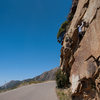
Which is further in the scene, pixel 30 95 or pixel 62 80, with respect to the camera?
pixel 62 80

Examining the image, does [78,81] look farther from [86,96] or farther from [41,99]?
A: [41,99]

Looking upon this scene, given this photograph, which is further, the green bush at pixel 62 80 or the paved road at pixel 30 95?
the green bush at pixel 62 80

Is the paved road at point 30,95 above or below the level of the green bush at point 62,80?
below

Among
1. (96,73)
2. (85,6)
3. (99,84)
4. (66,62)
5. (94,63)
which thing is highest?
(85,6)

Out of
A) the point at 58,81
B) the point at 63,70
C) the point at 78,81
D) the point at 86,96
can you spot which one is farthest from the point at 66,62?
the point at 86,96

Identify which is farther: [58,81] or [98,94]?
[58,81]

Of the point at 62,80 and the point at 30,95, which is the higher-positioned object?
the point at 62,80

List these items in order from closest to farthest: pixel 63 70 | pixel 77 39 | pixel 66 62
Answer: pixel 77 39, pixel 66 62, pixel 63 70

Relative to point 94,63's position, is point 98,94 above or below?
below

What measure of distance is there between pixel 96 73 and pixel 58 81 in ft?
22.6

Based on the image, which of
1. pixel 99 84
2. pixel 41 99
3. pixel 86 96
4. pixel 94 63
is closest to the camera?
pixel 99 84

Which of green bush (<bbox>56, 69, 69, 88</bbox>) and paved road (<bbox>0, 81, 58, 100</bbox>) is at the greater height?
green bush (<bbox>56, 69, 69, 88</bbox>)

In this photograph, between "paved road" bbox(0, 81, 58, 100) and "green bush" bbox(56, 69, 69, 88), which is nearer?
"paved road" bbox(0, 81, 58, 100)

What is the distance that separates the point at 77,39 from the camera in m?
11.8
